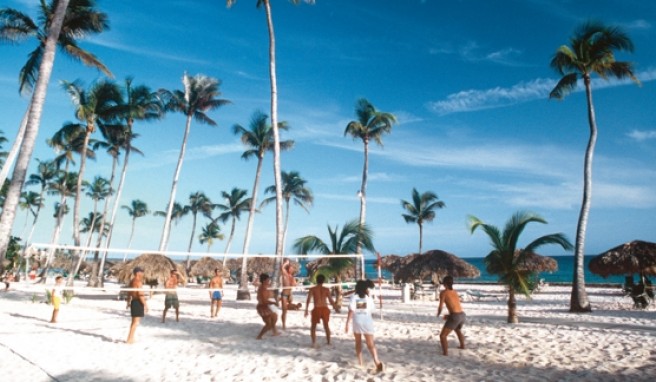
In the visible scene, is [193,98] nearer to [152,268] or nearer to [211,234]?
[152,268]

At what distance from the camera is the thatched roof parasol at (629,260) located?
54.8ft

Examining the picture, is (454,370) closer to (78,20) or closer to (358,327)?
(358,327)

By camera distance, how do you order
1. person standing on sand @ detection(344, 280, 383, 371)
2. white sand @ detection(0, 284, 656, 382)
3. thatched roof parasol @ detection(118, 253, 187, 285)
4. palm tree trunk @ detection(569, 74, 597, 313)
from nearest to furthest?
white sand @ detection(0, 284, 656, 382) < person standing on sand @ detection(344, 280, 383, 371) < palm tree trunk @ detection(569, 74, 597, 313) < thatched roof parasol @ detection(118, 253, 187, 285)

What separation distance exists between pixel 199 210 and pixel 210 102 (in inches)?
1671

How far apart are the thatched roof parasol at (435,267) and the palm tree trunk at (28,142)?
700 inches

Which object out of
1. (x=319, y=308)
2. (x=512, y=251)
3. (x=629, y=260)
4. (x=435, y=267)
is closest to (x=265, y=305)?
(x=319, y=308)

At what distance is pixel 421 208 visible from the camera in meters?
40.2

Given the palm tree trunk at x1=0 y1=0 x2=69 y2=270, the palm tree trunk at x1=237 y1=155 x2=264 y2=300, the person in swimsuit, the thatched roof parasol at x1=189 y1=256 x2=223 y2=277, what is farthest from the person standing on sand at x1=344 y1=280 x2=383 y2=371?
the thatched roof parasol at x1=189 y1=256 x2=223 y2=277

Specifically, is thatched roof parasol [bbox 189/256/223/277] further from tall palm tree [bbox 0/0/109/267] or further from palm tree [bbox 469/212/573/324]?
palm tree [bbox 469/212/573/324]

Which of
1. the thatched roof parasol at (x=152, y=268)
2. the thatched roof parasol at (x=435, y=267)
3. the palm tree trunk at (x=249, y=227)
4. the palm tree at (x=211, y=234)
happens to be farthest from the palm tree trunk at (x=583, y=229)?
the palm tree at (x=211, y=234)

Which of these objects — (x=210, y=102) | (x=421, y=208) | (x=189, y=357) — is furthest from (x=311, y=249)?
(x=421, y=208)

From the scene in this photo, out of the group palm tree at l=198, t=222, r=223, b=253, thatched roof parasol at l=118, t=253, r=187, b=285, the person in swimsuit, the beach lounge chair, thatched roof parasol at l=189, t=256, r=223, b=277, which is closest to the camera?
the person in swimsuit

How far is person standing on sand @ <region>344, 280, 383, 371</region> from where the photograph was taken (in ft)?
19.7

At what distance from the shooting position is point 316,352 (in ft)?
23.3
